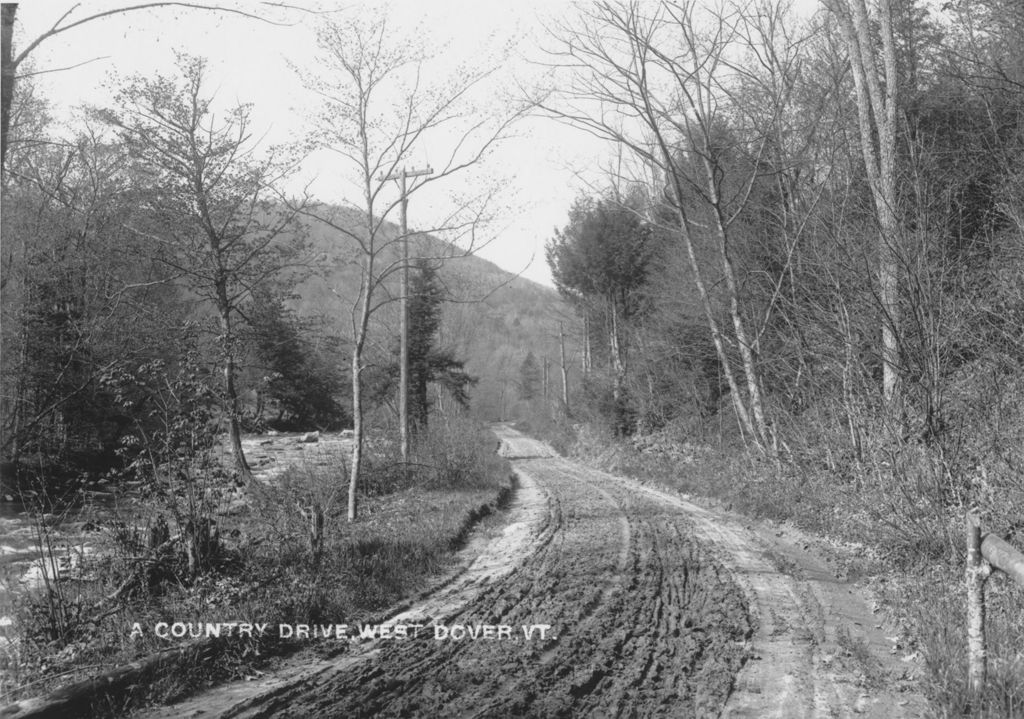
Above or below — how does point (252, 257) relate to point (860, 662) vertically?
above

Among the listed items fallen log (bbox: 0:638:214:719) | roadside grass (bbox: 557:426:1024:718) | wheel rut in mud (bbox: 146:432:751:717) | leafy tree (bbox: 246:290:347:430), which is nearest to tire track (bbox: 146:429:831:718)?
wheel rut in mud (bbox: 146:432:751:717)

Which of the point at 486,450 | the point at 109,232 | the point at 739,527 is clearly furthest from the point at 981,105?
the point at 109,232

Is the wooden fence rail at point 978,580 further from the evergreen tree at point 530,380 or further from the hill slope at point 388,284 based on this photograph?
the evergreen tree at point 530,380

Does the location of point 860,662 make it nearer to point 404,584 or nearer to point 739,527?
point 404,584

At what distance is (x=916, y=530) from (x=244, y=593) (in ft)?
21.0

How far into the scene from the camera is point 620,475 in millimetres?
18438

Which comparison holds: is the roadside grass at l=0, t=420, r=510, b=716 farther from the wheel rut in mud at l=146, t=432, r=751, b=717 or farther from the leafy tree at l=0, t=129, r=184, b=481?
the leafy tree at l=0, t=129, r=184, b=481

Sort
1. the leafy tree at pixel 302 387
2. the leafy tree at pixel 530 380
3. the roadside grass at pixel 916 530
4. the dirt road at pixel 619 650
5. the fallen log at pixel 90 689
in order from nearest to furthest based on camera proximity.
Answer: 1. the fallen log at pixel 90 689
2. the roadside grass at pixel 916 530
3. the dirt road at pixel 619 650
4. the leafy tree at pixel 302 387
5. the leafy tree at pixel 530 380

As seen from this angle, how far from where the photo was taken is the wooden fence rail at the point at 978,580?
367cm

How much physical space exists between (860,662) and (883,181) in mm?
7496

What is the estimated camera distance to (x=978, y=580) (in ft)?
12.3

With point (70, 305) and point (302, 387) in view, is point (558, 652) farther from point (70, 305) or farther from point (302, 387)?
point (302, 387)

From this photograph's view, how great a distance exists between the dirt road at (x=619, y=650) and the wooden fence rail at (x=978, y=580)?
1.53 ft

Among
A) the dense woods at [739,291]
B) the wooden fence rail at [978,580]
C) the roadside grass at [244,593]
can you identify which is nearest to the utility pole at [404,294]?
the dense woods at [739,291]
